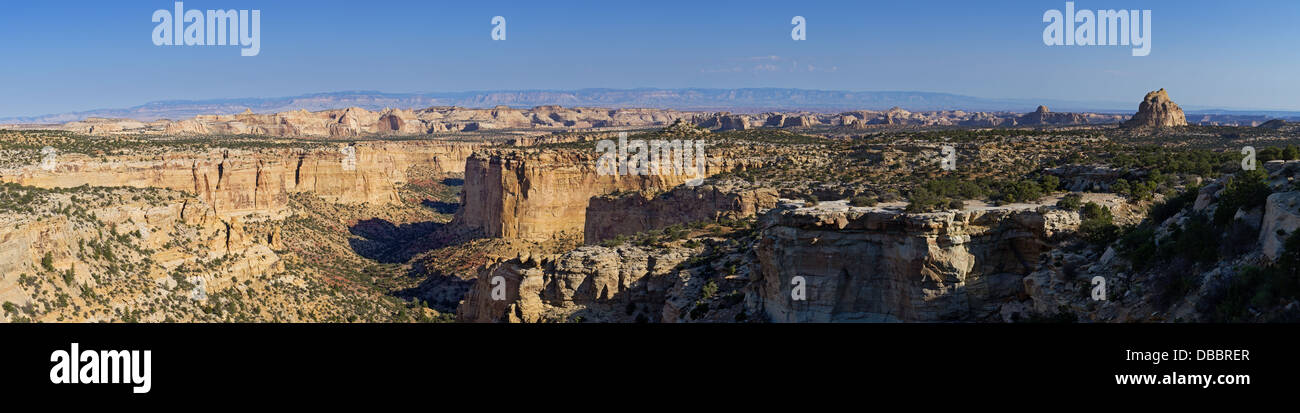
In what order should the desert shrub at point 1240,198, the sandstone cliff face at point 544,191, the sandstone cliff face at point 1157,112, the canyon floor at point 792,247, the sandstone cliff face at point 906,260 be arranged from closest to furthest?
the desert shrub at point 1240,198 < the canyon floor at point 792,247 < the sandstone cliff face at point 906,260 < the sandstone cliff face at point 544,191 < the sandstone cliff face at point 1157,112

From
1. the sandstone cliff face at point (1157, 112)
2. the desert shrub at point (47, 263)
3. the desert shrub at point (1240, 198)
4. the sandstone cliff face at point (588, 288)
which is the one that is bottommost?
the sandstone cliff face at point (588, 288)

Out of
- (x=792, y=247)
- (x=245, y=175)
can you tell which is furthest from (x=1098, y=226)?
(x=245, y=175)

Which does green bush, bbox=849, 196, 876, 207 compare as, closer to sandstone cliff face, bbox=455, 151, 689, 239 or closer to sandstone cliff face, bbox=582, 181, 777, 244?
sandstone cliff face, bbox=582, 181, 777, 244

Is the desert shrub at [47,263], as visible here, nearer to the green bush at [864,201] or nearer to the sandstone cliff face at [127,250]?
the sandstone cliff face at [127,250]

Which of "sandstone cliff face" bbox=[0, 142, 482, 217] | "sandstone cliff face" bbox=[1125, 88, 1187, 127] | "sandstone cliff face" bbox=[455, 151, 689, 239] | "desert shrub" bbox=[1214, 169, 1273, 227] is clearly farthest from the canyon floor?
"sandstone cliff face" bbox=[1125, 88, 1187, 127]

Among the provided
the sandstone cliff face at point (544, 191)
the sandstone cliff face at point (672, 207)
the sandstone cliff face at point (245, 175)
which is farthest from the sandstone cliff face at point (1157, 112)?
the sandstone cliff face at point (245, 175)

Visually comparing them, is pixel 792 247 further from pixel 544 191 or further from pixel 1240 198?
pixel 544 191
